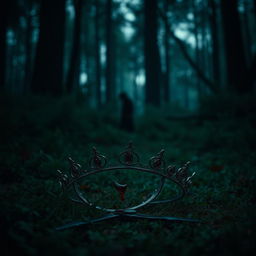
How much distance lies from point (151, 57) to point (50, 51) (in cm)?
863

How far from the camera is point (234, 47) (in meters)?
10.9

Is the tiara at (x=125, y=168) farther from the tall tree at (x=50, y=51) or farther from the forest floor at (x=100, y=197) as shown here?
the tall tree at (x=50, y=51)

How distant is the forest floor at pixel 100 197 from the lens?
1.86 metres

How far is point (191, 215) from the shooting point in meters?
2.64

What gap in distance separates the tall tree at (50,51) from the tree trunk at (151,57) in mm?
7526

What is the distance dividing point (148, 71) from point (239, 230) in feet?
50.0

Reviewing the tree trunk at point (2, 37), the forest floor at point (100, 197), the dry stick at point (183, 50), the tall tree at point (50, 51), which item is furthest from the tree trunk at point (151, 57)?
the tree trunk at point (2, 37)

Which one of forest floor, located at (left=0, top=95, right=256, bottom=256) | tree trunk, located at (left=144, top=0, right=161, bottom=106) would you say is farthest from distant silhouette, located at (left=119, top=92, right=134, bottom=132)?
tree trunk, located at (left=144, top=0, right=161, bottom=106)

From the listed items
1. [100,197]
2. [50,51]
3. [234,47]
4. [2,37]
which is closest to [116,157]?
[100,197]

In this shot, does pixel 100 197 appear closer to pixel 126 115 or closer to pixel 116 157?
pixel 116 157

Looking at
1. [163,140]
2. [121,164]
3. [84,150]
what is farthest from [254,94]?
[121,164]

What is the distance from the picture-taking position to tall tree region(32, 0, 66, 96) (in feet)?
29.8

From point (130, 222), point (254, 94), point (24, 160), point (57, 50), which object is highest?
point (57, 50)

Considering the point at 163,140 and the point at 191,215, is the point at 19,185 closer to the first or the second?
the point at 191,215
